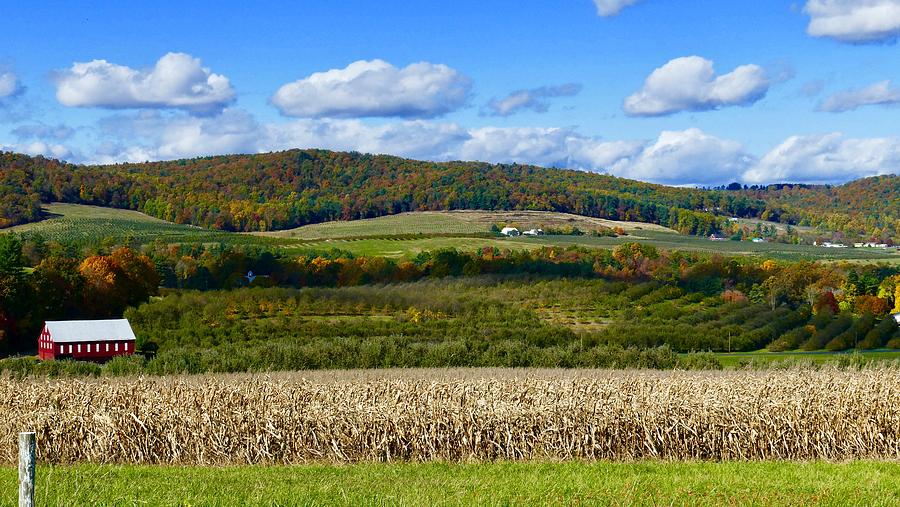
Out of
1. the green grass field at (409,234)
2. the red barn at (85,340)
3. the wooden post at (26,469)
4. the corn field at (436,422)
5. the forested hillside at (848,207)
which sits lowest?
the red barn at (85,340)

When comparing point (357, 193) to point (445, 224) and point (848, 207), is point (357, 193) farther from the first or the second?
point (848, 207)

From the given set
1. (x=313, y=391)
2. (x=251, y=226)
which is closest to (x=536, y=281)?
(x=251, y=226)

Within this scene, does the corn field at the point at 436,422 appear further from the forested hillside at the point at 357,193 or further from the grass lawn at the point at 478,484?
the forested hillside at the point at 357,193

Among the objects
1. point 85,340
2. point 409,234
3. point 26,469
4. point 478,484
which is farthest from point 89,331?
point 409,234

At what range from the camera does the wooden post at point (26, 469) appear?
8000 millimetres

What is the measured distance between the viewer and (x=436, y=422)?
783 inches

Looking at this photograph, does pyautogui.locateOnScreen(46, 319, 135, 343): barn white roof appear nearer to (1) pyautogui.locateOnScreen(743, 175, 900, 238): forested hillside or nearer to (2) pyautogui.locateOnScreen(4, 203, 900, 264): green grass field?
(2) pyautogui.locateOnScreen(4, 203, 900, 264): green grass field

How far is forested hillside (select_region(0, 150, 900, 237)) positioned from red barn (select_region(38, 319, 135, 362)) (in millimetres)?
41856

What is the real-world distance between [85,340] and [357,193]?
6989 cm

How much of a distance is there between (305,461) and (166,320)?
3829 centimetres

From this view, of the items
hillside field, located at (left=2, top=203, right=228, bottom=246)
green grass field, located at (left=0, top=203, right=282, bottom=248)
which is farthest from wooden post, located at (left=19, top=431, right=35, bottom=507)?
hillside field, located at (left=2, top=203, right=228, bottom=246)

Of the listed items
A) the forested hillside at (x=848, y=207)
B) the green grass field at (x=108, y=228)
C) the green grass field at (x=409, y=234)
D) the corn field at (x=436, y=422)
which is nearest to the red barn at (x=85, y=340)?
the corn field at (x=436, y=422)

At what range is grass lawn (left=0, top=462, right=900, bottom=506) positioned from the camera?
13.1 m

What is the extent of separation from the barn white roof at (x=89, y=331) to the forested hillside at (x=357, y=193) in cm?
4173
